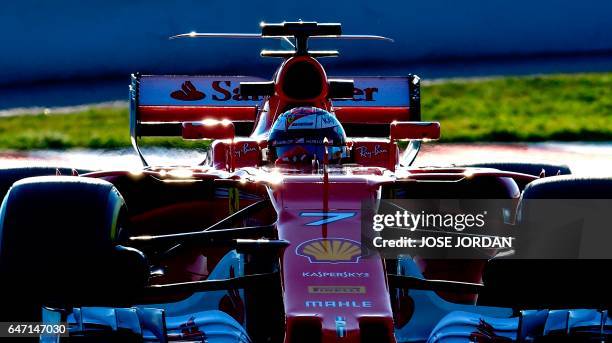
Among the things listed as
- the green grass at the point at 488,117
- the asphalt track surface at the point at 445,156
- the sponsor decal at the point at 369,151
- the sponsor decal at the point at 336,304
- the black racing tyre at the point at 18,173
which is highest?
the sponsor decal at the point at 369,151

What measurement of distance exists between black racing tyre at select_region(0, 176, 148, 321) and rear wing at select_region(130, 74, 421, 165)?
13.8ft

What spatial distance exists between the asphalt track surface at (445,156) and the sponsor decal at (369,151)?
6.28m

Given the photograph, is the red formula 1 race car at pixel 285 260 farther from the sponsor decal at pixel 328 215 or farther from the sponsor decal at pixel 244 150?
the sponsor decal at pixel 244 150

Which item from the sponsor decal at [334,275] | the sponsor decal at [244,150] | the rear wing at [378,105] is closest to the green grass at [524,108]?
the rear wing at [378,105]

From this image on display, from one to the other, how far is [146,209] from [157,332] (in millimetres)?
1735

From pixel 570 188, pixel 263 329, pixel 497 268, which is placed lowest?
pixel 263 329

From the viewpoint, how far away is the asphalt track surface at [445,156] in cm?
1387

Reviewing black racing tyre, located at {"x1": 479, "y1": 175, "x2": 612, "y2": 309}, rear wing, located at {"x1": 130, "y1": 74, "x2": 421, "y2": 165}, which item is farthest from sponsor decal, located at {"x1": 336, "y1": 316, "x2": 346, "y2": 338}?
rear wing, located at {"x1": 130, "y1": 74, "x2": 421, "y2": 165}

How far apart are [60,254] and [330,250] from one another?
3.65ft

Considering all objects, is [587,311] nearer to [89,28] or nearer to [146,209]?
[146,209]

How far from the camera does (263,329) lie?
5410 mm

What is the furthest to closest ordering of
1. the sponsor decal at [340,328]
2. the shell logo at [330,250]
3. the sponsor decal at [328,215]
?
the sponsor decal at [328,215], the shell logo at [330,250], the sponsor decal at [340,328]

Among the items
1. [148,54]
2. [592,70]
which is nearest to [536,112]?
[592,70]

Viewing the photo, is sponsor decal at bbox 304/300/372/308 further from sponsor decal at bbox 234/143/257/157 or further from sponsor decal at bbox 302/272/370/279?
sponsor decal at bbox 234/143/257/157
